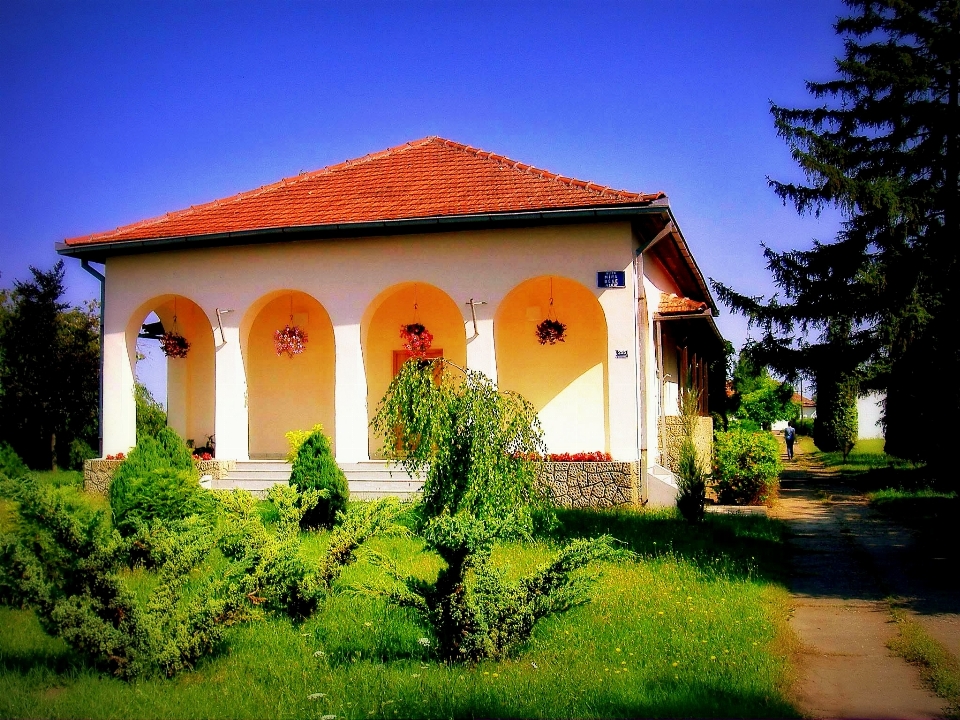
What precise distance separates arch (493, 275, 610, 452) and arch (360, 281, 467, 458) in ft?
3.24

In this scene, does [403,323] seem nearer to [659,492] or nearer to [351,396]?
[351,396]

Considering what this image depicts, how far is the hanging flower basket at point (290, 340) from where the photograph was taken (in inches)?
628

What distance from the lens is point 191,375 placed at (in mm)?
18125

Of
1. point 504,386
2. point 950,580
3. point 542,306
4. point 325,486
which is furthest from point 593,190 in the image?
point 950,580

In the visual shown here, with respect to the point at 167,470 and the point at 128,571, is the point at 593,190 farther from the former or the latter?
the point at 128,571

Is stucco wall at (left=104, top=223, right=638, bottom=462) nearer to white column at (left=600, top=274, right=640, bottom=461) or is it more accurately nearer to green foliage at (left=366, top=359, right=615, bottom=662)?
white column at (left=600, top=274, right=640, bottom=461)

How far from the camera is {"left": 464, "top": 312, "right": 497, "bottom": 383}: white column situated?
573 inches

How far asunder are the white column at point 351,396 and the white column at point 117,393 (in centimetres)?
417

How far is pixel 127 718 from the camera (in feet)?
15.8

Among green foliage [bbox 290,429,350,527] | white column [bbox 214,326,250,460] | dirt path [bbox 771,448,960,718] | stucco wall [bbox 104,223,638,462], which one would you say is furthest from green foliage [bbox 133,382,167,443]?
dirt path [bbox 771,448,960,718]

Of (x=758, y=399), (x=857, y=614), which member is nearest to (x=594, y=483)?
(x=857, y=614)

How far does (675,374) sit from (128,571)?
16419 mm

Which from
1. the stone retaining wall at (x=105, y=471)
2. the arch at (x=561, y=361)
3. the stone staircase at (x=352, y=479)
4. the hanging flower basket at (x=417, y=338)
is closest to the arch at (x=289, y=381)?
the stone staircase at (x=352, y=479)

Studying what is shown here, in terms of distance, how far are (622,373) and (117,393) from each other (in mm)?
9396
